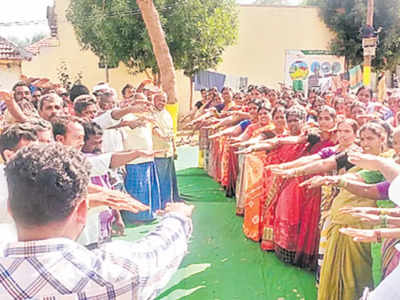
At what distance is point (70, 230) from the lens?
1191 millimetres

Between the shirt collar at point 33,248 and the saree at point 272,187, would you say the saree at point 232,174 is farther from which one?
the shirt collar at point 33,248

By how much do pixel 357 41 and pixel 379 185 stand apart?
17116 millimetres

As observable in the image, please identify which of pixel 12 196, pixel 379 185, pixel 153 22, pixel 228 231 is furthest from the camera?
pixel 153 22

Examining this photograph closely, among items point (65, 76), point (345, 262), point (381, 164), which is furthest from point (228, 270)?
point (65, 76)

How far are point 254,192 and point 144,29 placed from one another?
9.25 meters

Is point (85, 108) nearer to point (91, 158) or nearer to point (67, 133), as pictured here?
point (67, 133)

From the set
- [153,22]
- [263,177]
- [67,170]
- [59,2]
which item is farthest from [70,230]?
[59,2]

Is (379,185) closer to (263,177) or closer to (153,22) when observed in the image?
(263,177)

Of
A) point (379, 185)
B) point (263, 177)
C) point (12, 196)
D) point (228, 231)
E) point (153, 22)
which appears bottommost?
point (228, 231)

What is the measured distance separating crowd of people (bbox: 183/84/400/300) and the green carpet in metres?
0.15

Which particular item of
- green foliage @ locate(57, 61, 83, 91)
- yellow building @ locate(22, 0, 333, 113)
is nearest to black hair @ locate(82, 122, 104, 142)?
green foliage @ locate(57, 61, 83, 91)

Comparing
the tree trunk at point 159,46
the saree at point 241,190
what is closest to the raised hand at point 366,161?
the saree at point 241,190

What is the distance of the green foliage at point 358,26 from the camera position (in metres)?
17.8

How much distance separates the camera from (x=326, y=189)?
345cm
